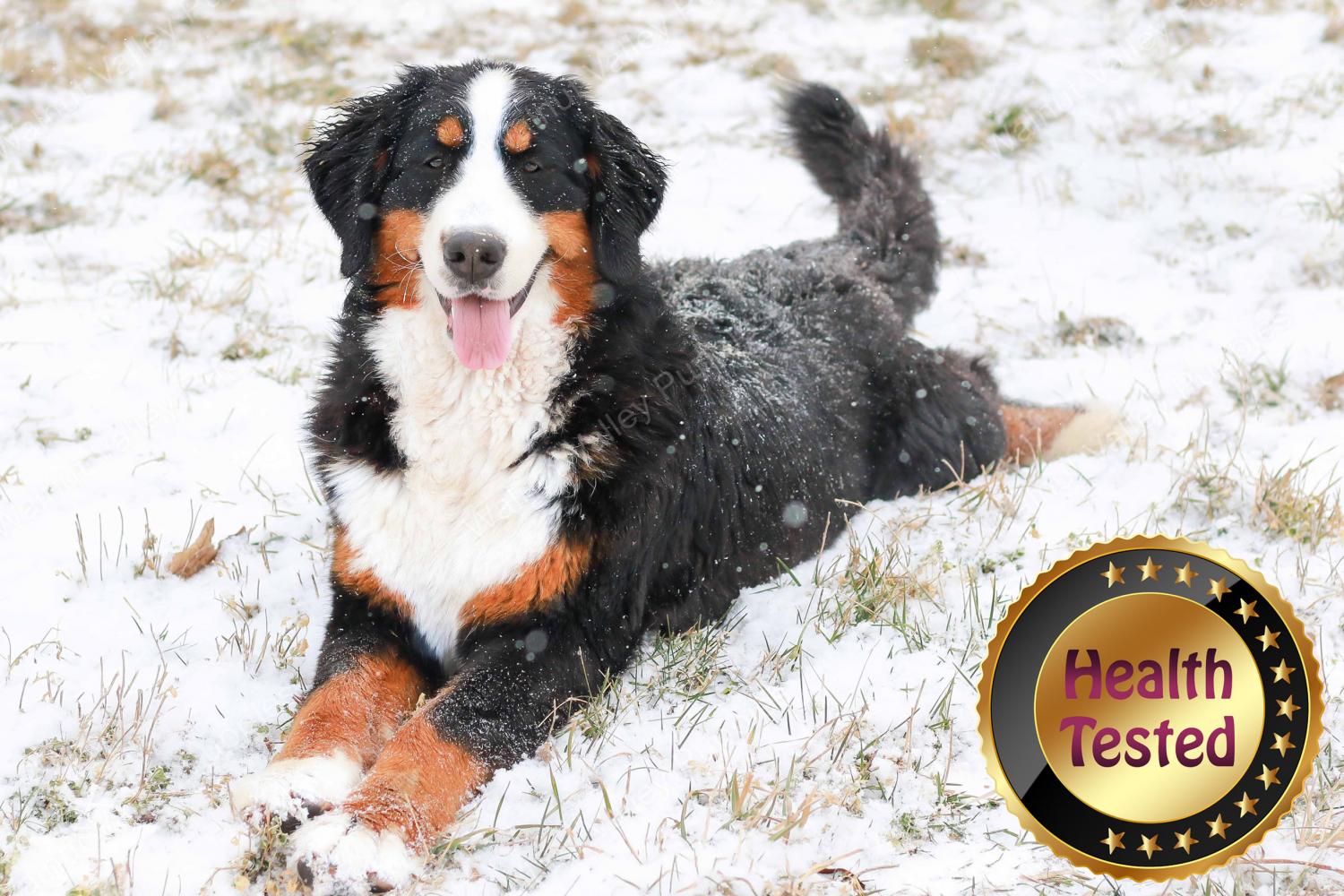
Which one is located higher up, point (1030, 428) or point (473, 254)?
point (473, 254)

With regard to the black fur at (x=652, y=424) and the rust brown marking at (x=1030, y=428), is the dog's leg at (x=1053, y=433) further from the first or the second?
the black fur at (x=652, y=424)

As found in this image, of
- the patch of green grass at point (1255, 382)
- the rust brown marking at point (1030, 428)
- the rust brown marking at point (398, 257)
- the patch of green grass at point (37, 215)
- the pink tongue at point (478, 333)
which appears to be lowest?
the rust brown marking at point (1030, 428)

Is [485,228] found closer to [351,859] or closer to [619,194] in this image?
[619,194]

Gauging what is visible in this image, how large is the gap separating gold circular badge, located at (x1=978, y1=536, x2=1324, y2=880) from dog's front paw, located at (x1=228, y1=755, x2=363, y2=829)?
1619 mm

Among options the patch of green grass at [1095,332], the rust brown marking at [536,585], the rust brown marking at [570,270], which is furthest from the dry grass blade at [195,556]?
the patch of green grass at [1095,332]

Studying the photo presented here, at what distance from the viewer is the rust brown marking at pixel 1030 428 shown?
4.68 metres

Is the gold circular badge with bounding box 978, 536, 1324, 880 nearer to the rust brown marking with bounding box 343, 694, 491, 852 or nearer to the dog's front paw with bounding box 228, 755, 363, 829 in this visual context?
the rust brown marking with bounding box 343, 694, 491, 852

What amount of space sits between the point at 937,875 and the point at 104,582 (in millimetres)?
2789

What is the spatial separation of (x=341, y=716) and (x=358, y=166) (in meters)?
1.66

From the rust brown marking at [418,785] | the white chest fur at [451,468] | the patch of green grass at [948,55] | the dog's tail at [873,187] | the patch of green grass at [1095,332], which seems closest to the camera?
the rust brown marking at [418,785]

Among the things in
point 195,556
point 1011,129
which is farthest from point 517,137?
point 1011,129

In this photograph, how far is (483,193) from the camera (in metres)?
3.18

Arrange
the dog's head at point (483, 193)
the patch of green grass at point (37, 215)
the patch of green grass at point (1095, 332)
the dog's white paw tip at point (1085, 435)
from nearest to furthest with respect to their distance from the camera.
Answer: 1. the dog's head at point (483, 193)
2. the dog's white paw tip at point (1085, 435)
3. the patch of green grass at point (1095, 332)
4. the patch of green grass at point (37, 215)

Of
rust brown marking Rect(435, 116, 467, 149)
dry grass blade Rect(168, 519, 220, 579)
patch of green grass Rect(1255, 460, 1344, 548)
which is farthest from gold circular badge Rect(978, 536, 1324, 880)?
dry grass blade Rect(168, 519, 220, 579)
